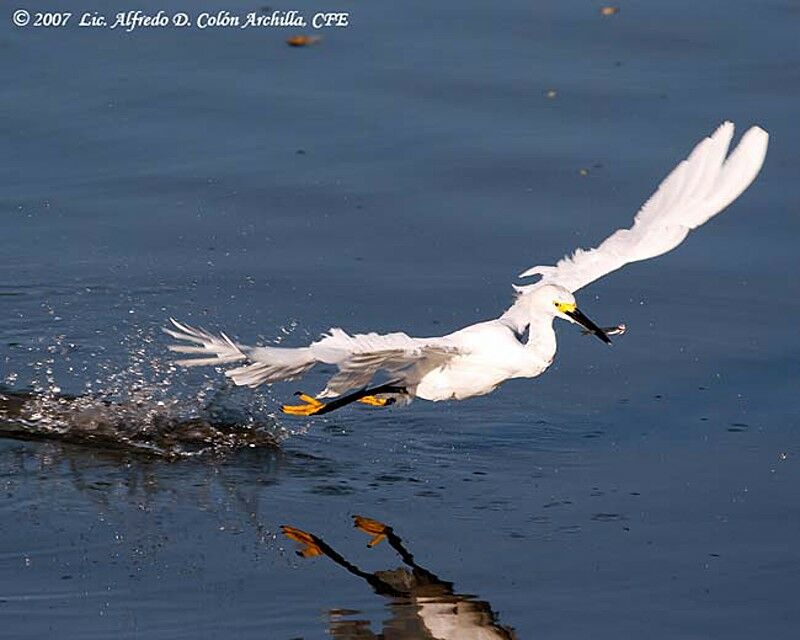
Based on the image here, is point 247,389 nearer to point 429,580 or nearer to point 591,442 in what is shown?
point 591,442

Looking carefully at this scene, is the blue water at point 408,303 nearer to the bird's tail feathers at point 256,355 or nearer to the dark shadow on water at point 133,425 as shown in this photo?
the dark shadow on water at point 133,425

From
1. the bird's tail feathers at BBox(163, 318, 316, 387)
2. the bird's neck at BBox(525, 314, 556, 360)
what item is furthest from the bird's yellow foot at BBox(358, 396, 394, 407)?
the bird's tail feathers at BBox(163, 318, 316, 387)

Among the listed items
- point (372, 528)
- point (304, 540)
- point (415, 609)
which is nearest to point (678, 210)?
point (372, 528)

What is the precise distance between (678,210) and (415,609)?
2.90m

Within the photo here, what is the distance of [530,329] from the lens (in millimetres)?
8875

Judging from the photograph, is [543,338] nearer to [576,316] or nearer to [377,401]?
[576,316]

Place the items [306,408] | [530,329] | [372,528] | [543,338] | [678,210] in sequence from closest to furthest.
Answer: [372,528]
[543,338]
[530,329]
[306,408]
[678,210]

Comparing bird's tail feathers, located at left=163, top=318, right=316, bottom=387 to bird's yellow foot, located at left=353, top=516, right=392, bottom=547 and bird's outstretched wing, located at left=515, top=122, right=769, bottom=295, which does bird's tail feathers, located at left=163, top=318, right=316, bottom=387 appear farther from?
bird's outstretched wing, located at left=515, top=122, right=769, bottom=295

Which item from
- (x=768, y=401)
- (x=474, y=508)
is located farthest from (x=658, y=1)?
(x=474, y=508)

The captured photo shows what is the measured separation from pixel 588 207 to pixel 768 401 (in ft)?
8.23

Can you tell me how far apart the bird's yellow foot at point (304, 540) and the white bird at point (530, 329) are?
71cm
